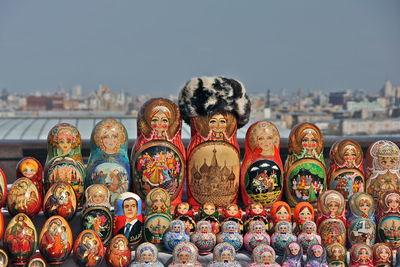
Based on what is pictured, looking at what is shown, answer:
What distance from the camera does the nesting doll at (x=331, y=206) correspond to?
4.35 metres

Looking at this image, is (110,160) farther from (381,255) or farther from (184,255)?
(381,255)

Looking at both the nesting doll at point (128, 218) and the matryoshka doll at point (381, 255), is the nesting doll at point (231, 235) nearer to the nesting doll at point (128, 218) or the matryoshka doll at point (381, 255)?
the nesting doll at point (128, 218)

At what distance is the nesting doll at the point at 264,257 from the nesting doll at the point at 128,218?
81 centimetres

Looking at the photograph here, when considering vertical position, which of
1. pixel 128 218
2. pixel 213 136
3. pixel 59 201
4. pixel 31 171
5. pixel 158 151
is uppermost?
pixel 213 136

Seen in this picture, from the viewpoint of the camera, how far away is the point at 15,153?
266 inches

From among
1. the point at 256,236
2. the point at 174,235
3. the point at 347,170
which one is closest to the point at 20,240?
the point at 174,235

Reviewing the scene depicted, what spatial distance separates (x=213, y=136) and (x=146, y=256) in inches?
47.2

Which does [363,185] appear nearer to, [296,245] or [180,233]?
[296,245]

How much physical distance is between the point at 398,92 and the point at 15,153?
45.8 metres

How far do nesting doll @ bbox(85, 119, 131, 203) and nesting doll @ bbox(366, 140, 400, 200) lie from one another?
70.3 inches

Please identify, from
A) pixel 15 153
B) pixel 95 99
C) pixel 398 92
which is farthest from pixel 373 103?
pixel 15 153

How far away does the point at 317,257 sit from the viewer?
3.97m

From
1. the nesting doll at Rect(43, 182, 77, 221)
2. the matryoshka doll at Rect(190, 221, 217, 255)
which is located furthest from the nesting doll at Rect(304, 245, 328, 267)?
the nesting doll at Rect(43, 182, 77, 221)

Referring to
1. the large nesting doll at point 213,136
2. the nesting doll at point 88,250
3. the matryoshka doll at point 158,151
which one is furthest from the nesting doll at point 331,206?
the nesting doll at point 88,250
